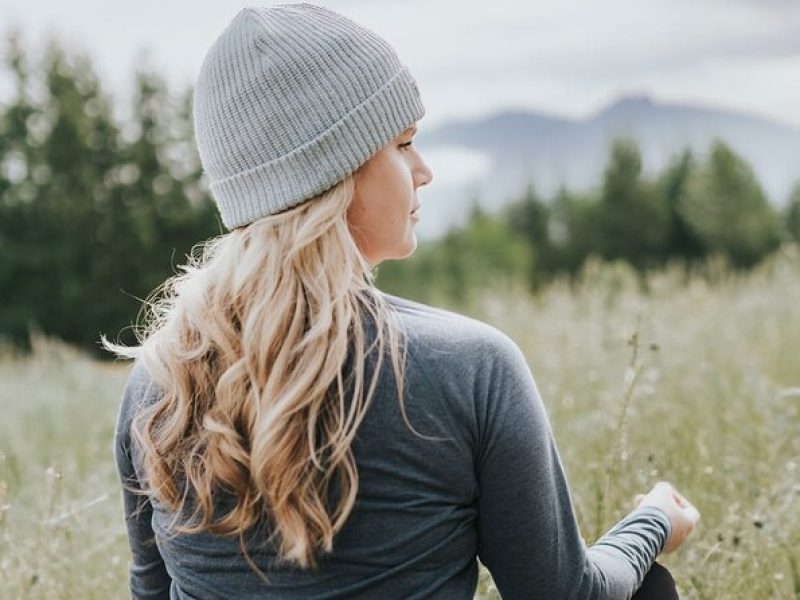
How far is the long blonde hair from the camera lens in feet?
4.53

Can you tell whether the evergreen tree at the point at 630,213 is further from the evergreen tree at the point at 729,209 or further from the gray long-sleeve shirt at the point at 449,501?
the gray long-sleeve shirt at the point at 449,501

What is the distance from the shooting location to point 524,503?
143 centimetres

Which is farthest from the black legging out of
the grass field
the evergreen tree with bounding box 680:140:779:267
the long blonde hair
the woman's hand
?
the evergreen tree with bounding box 680:140:779:267

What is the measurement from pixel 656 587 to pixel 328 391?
726 millimetres

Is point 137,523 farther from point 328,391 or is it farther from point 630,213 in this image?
point 630,213

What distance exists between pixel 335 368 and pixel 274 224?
0.28 m

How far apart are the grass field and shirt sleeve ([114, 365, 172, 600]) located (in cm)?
24

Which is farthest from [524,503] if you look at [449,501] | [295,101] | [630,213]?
[630,213]

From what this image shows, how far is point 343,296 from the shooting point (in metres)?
1.40

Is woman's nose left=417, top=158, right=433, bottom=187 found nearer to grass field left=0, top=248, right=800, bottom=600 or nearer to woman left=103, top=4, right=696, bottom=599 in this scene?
woman left=103, top=4, right=696, bottom=599

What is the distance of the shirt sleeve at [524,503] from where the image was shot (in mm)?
1388

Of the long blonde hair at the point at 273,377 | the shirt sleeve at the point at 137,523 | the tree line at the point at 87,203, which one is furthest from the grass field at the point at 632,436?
the tree line at the point at 87,203

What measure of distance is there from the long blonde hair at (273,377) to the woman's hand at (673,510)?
61cm

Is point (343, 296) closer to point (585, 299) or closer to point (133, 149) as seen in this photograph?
point (585, 299)
